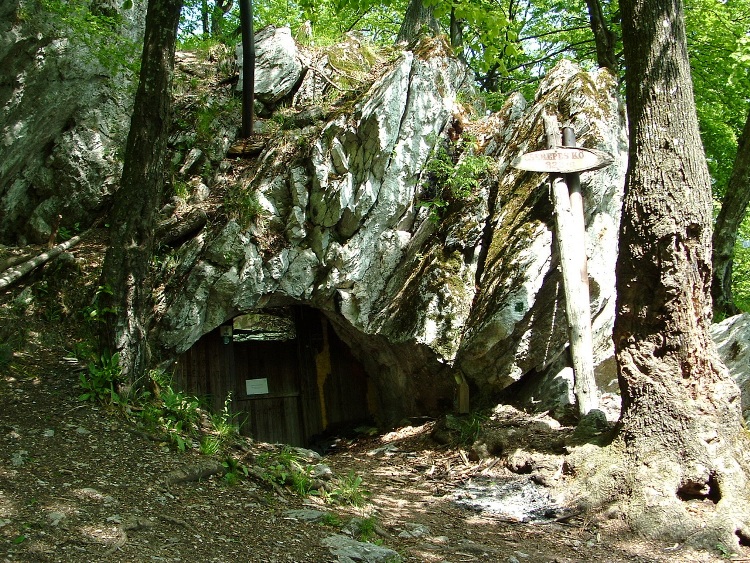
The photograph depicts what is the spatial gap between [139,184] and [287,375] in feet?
17.8

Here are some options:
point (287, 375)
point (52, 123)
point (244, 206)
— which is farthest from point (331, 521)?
point (52, 123)

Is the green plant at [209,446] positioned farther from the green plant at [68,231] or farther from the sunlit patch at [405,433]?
the green plant at [68,231]

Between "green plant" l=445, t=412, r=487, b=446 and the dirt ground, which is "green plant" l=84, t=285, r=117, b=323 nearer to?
the dirt ground

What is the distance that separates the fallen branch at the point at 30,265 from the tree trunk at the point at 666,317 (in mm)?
6720

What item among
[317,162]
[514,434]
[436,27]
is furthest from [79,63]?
[514,434]

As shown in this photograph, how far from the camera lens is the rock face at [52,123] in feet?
27.1

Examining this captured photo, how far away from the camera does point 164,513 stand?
461 centimetres

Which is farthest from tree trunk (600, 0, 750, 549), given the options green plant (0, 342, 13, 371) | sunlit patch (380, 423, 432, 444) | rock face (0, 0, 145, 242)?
rock face (0, 0, 145, 242)

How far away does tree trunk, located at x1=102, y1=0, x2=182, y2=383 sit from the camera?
6.16 m

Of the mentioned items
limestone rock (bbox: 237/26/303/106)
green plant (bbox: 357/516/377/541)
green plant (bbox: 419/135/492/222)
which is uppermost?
limestone rock (bbox: 237/26/303/106)

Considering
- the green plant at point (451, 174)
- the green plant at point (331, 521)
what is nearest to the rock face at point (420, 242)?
the green plant at point (451, 174)

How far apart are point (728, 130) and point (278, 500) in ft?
42.2

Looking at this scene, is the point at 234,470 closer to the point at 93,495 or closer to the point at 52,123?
the point at 93,495

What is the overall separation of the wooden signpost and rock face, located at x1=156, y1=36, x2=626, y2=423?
58 cm
